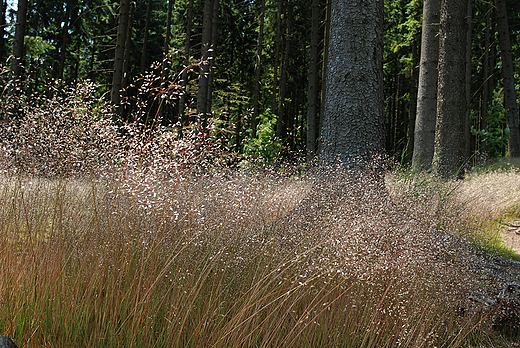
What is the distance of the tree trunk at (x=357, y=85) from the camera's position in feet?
14.6

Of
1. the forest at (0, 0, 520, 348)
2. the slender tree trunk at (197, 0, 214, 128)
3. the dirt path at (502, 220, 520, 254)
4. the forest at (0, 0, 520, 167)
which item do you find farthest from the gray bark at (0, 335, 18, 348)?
the forest at (0, 0, 520, 167)

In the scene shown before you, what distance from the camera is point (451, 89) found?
8305mm

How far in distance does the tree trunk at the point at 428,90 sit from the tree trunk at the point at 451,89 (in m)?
0.34

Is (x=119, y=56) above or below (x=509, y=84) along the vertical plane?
below

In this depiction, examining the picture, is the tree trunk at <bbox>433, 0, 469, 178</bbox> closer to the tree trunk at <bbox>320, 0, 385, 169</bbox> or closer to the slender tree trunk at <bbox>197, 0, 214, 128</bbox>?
the tree trunk at <bbox>320, 0, 385, 169</bbox>

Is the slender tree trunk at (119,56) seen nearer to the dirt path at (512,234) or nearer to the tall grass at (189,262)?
the tall grass at (189,262)

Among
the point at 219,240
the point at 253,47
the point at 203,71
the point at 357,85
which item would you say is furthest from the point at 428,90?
the point at 253,47

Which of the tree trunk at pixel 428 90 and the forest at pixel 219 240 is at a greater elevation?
the tree trunk at pixel 428 90

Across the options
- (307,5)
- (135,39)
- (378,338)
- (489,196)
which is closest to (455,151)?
(489,196)

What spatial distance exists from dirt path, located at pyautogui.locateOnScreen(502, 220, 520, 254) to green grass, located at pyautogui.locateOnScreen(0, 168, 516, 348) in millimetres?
3087

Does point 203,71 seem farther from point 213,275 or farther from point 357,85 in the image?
point 213,275

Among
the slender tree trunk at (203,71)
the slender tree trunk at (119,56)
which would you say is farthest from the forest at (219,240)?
the slender tree trunk at (119,56)

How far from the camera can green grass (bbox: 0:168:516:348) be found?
1.85 m

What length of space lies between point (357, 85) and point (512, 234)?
3.60m
